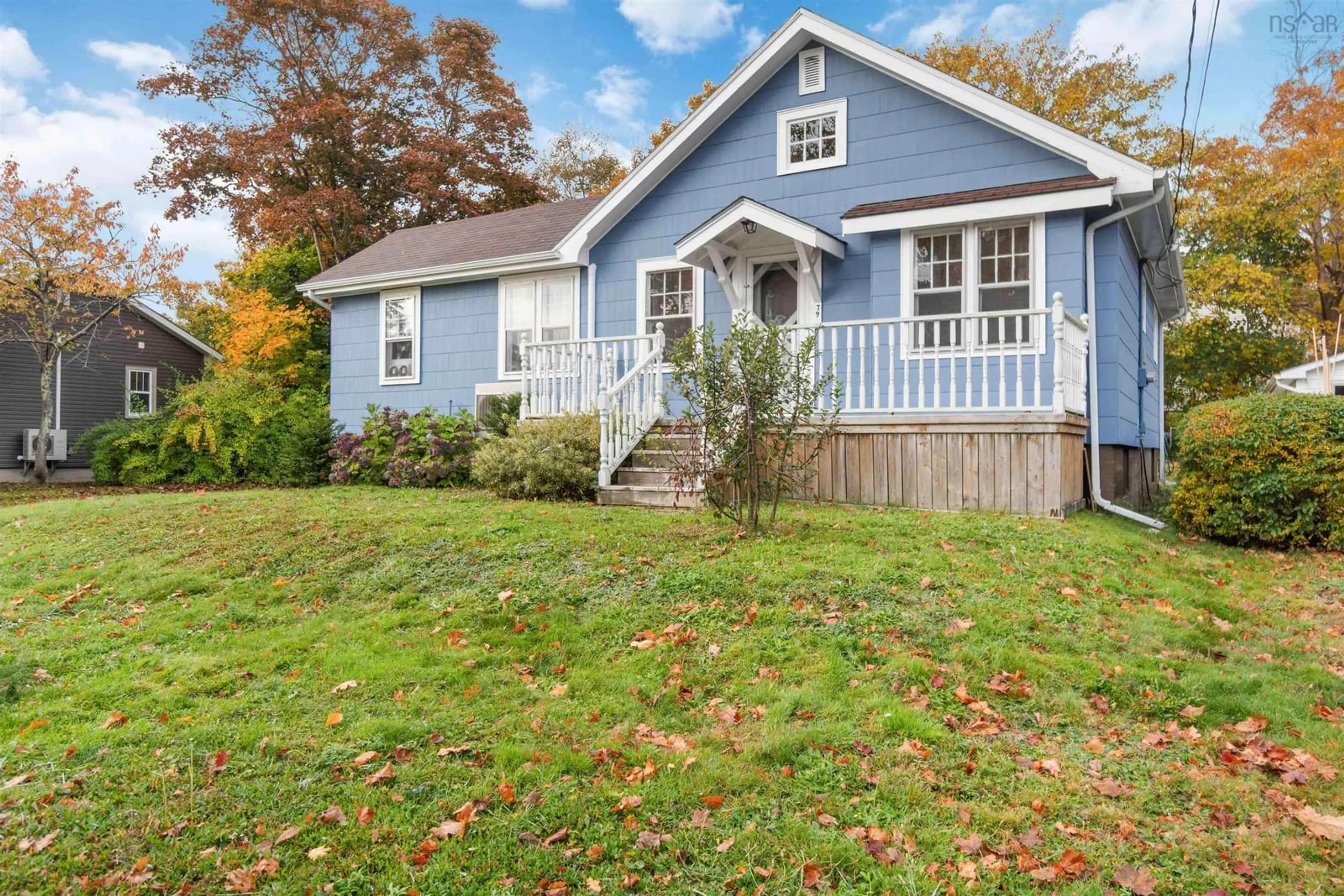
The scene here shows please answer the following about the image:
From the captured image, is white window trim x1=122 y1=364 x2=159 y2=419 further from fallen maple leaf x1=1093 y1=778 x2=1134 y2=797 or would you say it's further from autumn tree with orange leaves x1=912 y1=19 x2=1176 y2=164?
fallen maple leaf x1=1093 y1=778 x2=1134 y2=797

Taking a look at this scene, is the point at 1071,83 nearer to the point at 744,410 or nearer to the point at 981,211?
the point at 981,211

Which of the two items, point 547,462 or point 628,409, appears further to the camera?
point 628,409

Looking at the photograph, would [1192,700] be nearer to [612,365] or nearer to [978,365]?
[978,365]

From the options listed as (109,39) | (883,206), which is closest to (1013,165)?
(883,206)

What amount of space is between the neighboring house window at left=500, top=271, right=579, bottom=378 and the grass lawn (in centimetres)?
666

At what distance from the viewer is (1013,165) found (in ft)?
31.8

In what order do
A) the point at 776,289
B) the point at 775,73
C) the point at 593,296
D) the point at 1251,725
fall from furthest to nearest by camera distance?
the point at 593,296
the point at 776,289
the point at 775,73
the point at 1251,725

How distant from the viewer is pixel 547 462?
930cm

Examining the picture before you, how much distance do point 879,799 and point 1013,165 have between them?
8712 millimetres

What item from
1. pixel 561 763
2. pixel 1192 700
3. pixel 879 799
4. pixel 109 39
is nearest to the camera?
pixel 879 799

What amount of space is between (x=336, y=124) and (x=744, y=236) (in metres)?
18.1

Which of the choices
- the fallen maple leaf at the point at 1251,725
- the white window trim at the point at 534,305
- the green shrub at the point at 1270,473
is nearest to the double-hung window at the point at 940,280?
the green shrub at the point at 1270,473

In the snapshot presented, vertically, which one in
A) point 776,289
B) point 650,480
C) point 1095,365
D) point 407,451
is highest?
point 776,289

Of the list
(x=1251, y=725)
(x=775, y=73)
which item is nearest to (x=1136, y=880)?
(x=1251, y=725)
